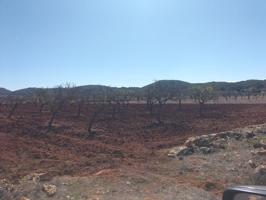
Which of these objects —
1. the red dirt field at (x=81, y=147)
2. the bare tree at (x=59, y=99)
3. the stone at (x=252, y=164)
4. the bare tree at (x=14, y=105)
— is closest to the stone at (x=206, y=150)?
the red dirt field at (x=81, y=147)

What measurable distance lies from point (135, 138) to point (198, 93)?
3463 centimetres

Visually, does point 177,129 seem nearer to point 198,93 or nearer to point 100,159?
point 100,159

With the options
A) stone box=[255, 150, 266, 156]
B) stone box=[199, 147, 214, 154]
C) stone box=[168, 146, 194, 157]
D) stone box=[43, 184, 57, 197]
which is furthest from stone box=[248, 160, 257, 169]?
stone box=[43, 184, 57, 197]

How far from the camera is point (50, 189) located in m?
11.8

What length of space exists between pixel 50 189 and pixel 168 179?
13.1ft

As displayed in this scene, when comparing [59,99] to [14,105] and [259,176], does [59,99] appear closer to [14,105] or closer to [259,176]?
[14,105]

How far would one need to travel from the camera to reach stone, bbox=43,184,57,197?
11538 millimetres

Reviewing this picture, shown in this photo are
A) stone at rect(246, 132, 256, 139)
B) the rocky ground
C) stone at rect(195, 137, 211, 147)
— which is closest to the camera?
the rocky ground

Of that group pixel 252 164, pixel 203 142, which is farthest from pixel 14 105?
pixel 252 164

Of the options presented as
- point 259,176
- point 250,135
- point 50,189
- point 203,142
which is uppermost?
point 250,135

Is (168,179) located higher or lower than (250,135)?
lower

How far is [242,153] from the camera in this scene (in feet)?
61.9

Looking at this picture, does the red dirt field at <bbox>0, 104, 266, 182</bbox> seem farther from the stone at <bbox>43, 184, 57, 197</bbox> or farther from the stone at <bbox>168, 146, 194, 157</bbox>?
the stone at <bbox>43, 184, 57, 197</bbox>

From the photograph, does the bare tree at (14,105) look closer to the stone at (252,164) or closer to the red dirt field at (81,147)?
the red dirt field at (81,147)
